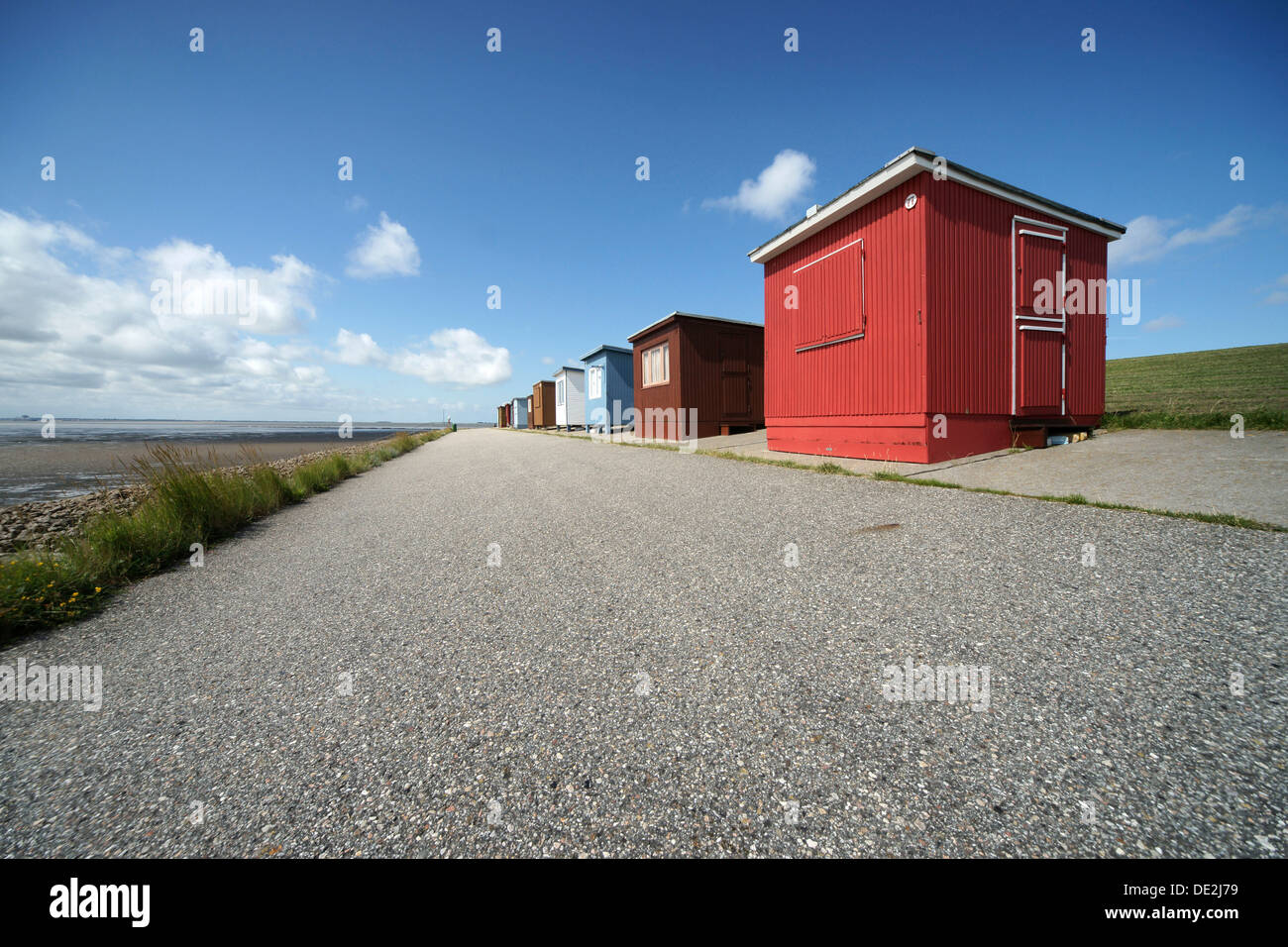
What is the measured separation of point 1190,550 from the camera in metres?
3.84

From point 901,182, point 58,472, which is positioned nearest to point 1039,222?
point 901,182

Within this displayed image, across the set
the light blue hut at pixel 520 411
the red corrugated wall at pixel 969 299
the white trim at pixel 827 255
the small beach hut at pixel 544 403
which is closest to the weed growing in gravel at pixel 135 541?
the red corrugated wall at pixel 969 299

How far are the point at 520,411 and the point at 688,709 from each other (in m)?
60.6

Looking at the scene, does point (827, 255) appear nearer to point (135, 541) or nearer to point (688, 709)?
point (688, 709)

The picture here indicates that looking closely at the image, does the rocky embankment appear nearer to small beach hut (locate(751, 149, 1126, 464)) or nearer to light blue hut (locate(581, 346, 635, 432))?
small beach hut (locate(751, 149, 1126, 464))

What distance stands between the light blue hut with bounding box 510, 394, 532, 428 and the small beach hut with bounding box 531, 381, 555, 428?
9225 millimetres

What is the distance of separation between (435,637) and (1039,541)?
512 cm

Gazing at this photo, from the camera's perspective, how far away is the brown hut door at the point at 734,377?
19.1 m

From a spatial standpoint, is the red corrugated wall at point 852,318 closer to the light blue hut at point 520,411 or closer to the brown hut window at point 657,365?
the brown hut window at point 657,365

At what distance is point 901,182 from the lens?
908 centimetres

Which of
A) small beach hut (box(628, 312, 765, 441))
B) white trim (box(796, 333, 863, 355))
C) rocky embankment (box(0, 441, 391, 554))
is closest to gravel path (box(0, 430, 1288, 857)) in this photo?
rocky embankment (box(0, 441, 391, 554))
